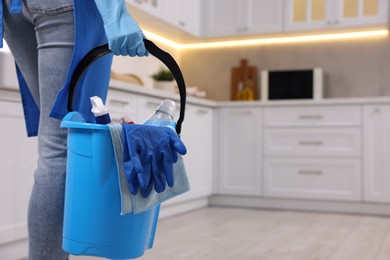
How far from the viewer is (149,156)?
1.09 metres

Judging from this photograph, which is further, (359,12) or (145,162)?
(359,12)

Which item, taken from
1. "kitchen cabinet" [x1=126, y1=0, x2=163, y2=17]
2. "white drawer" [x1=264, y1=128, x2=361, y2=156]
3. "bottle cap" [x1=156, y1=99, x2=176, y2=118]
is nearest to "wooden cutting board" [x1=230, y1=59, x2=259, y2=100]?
"white drawer" [x1=264, y1=128, x2=361, y2=156]

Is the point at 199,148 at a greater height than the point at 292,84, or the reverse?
the point at 292,84

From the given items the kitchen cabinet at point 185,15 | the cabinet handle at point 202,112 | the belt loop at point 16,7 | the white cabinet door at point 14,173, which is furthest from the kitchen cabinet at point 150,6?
the belt loop at point 16,7

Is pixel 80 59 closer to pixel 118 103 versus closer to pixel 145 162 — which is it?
pixel 145 162

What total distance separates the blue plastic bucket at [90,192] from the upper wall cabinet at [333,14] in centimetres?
348

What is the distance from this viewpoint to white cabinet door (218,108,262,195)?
4094 mm

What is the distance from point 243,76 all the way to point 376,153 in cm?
139

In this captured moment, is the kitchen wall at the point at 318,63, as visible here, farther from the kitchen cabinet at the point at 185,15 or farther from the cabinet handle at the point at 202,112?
the cabinet handle at the point at 202,112

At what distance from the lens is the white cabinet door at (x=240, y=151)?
409cm

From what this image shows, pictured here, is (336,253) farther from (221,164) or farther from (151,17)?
(151,17)

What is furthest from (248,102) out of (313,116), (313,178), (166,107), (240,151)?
(166,107)

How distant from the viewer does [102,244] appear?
1.11m

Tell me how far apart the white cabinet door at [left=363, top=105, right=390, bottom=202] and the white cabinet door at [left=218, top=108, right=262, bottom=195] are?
2.61ft
